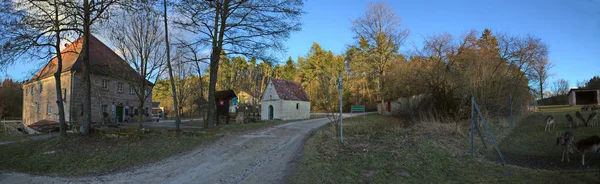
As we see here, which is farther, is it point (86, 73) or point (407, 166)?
point (86, 73)

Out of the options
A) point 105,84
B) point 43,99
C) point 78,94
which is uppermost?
point 105,84

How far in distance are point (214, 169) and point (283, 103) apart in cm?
2361

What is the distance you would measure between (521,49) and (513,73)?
4327mm

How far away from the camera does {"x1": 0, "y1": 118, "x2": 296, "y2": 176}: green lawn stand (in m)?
8.77

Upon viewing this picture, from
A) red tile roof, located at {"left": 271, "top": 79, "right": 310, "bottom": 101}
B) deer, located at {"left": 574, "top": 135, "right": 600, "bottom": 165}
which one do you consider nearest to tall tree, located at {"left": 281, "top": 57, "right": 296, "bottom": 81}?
red tile roof, located at {"left": 271, "top": 79, "right": 310, "bottom": 101}

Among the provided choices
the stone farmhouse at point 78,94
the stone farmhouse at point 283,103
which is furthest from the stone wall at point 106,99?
the stone farmhouse at point 283,103

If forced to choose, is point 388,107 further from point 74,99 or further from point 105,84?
point 74,99

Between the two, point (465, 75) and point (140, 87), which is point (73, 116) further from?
point (465, 75)

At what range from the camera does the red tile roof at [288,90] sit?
1262 inches

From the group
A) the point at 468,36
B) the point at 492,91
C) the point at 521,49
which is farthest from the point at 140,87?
the point at 521,49

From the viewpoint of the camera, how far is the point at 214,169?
7703 millimetres

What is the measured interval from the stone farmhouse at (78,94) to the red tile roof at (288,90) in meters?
12.0

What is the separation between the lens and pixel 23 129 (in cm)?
2856

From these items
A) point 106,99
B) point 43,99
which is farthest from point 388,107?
point 43,99
